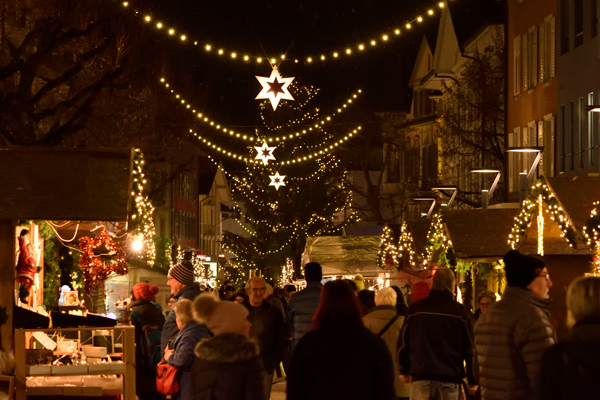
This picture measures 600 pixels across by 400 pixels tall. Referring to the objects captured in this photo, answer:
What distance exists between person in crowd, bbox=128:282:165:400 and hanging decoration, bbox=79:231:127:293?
35.3 ft

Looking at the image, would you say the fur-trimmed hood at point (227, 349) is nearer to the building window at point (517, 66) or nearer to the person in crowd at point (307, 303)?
the person in crowd at point (307, 303)

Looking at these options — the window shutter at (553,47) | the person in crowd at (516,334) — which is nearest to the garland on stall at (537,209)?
the person in crowd at (516,334)

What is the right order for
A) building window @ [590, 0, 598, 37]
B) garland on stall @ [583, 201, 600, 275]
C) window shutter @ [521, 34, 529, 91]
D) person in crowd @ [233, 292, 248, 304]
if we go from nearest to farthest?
garland on stall @ [583, 201, 600, 275], person in crowd @ [233, 292, 248, 304], building window @ [590, 0, 598, 37], window shutter @ [521, 34, 529, 91]

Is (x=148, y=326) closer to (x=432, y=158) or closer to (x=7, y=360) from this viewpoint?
(x=7, y=360)

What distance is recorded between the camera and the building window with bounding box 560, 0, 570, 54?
1267 inches

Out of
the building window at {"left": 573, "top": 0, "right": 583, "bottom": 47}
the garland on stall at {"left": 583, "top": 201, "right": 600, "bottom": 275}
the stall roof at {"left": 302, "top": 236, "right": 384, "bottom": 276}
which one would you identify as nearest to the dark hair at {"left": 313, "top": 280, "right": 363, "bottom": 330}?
the garland on stall at {"left": 583, "top": 201, "right": 600, "bottom": 275}

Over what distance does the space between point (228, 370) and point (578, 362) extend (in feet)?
7.42

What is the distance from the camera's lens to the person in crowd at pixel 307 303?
13.7 metres

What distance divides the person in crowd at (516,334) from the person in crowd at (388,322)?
4.52 meters

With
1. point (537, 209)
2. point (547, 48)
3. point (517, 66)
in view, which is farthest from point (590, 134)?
point (537, 209)

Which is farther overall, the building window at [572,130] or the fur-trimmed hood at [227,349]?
the building window at [572,130]

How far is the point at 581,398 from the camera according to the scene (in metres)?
5.76

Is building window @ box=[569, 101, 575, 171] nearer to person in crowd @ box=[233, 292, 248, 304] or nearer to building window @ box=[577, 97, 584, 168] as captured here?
building window @ box=[577, 97, 584, 168]

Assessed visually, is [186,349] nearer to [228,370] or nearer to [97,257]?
[228,370]
